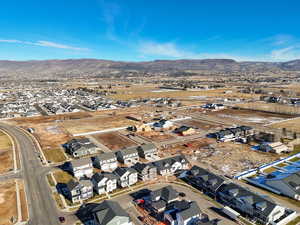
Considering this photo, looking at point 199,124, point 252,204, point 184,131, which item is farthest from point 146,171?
point 199,124

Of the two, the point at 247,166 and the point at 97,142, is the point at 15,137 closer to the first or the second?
the point at 97,142

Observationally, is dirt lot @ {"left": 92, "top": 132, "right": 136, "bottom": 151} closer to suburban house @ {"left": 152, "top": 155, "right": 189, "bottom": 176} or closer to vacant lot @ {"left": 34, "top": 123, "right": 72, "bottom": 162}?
vacant lot @ {"left": 34, "top": 123, "right": 72, "bottom": 162}

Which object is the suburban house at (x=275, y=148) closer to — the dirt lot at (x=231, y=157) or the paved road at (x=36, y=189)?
the dirt lot at (x=231, y=157)

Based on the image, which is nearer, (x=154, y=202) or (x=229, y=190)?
(x=154, y=202)

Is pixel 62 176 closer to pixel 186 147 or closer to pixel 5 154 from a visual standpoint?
pixel 5 154

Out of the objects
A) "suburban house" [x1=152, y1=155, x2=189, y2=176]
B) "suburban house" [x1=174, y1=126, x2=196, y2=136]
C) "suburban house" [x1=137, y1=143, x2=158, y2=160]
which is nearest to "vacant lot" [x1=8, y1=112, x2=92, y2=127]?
"suburban house" [x1=174, y1=126, x2=196, y2=136]

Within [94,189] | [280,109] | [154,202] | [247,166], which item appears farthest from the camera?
[280,109]

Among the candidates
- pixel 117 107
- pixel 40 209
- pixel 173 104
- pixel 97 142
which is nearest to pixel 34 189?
pixel 40 209
